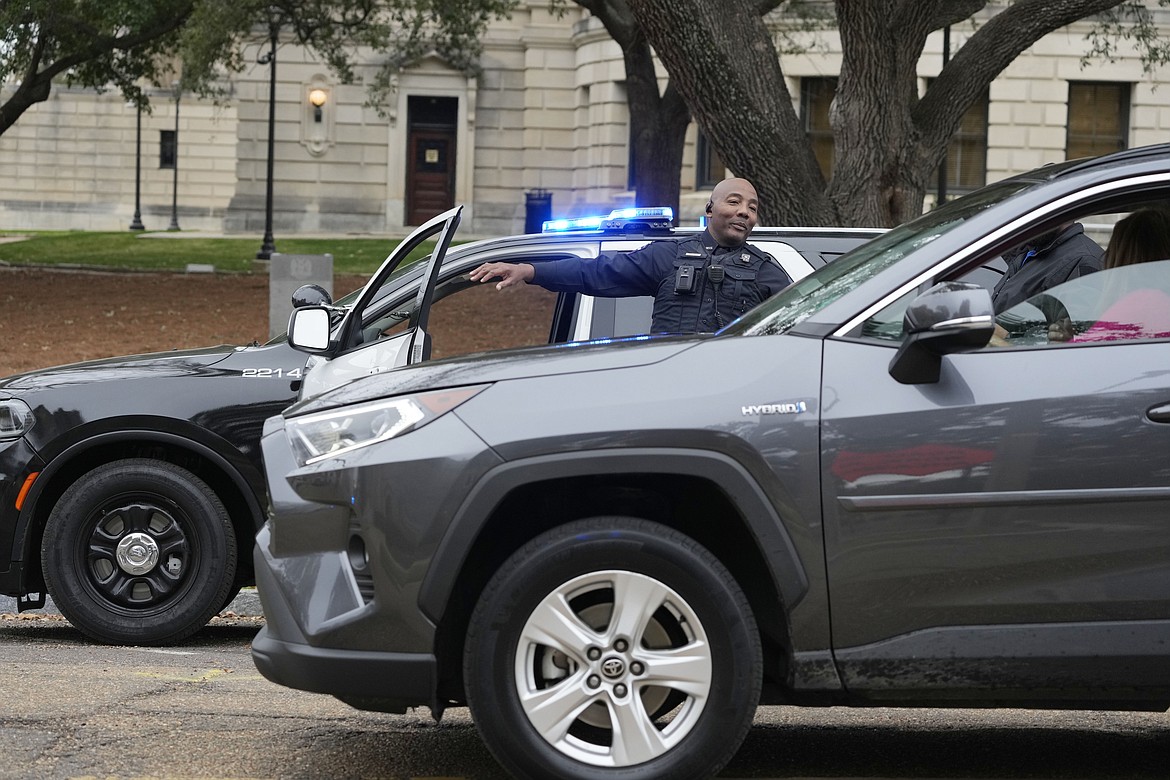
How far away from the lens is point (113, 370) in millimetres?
6703

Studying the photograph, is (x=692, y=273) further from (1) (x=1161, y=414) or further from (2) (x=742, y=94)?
(2) (x=742, y=94)

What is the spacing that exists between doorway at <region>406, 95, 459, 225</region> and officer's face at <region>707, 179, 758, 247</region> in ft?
117

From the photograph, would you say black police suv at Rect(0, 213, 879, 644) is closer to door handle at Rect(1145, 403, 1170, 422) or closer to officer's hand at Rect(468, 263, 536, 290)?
officer's hand at Rect(468, 263, 536, 290)

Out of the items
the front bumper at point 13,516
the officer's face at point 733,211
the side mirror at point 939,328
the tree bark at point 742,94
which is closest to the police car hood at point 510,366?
the side mirror at point 939,328

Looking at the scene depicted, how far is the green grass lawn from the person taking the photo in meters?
29.0

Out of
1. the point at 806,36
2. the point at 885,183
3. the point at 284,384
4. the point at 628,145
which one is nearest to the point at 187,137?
the point at 628,145

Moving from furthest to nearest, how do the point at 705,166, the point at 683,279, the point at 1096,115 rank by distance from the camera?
1. the point at 705,166
2. the point at 1096,115
3. the point at 683,279

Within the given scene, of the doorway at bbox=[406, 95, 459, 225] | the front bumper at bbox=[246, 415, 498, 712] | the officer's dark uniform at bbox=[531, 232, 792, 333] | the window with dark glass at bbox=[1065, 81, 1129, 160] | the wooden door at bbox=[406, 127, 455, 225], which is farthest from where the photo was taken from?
the wooden door at bbox=[406, 127, 455, 225]

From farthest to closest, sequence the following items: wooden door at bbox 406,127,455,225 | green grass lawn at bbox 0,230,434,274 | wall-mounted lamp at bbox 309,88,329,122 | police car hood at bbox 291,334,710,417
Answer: wooden door at bbox 406,127,455,225, wall-mounted lamp at bbox 309,88,329,122, green grass lawn at bbox 0,230,434,274, police car hood at bbox 291,334,710,417

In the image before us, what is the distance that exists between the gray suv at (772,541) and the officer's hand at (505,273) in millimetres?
1962

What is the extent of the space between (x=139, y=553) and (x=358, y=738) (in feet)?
6.70

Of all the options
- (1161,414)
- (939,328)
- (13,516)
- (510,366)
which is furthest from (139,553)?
(1161,414)

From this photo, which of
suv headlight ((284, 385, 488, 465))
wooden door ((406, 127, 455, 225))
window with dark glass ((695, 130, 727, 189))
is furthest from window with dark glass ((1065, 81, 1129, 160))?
suv headlight ((284, 385, 488, 465))

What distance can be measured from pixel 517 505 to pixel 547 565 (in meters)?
0.30
